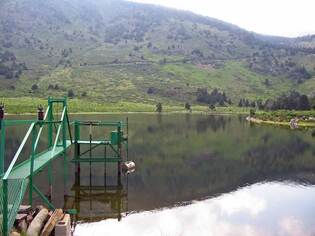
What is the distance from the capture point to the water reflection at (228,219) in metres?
26.7

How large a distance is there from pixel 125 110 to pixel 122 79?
2050 inches

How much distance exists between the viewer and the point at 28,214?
22.5m

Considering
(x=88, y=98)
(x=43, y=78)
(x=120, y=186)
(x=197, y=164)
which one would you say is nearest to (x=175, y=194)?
(x=120, y=186)

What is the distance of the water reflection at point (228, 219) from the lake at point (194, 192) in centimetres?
5

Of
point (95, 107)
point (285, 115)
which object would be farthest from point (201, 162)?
point (95, 107)

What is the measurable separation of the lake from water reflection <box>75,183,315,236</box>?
2.1 inches

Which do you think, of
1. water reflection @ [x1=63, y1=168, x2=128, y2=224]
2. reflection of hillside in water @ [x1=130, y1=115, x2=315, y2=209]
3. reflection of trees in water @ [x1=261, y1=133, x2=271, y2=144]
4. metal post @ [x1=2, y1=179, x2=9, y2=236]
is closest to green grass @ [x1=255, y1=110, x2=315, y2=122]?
reflection of hillside in water @ [x1=130, y1=115, x2=315, y2=209]

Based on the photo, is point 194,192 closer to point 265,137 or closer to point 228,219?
point 228,219

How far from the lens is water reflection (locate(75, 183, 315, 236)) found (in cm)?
2669

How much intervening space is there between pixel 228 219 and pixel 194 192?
7705 millimetres

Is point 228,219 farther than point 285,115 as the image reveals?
No

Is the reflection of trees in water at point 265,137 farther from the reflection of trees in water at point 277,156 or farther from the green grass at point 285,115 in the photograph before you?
the green grass at point 285,115

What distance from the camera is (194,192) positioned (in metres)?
37.1

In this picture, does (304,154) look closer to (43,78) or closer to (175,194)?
(175,194)
